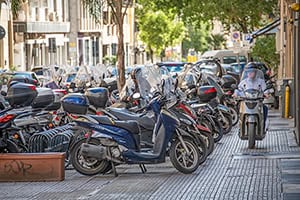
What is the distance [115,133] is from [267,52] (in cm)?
1842

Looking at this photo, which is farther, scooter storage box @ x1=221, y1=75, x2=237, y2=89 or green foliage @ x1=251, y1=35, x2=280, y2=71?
green foliage @ x1=251, y1=35, x2=280, y2=71

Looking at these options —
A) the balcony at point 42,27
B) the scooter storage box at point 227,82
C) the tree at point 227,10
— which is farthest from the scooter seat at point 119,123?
the balcony at point 42,27

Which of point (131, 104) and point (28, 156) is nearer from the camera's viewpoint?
point (28, 156)

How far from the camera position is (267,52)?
31.8 metres

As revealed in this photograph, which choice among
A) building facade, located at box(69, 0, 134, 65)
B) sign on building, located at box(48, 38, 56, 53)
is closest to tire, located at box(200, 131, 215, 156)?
building facade, located at box(69, 0, 134, 65)

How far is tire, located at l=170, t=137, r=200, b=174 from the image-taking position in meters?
14.3

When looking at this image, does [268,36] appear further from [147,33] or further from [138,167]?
[147,33]

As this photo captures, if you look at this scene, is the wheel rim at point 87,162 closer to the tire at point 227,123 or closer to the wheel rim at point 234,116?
the tire at point 227,123

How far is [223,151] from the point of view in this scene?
17859mm

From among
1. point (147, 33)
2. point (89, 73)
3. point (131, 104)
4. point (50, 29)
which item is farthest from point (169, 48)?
point (131, 104)

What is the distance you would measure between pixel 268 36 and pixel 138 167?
21.1 meters

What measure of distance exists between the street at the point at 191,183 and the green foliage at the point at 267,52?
580 inches

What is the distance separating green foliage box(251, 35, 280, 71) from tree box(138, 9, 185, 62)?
170 ft

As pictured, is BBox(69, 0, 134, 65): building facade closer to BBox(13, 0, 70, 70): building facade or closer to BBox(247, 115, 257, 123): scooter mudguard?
BBox(13, 0, 70, 70): building facade
